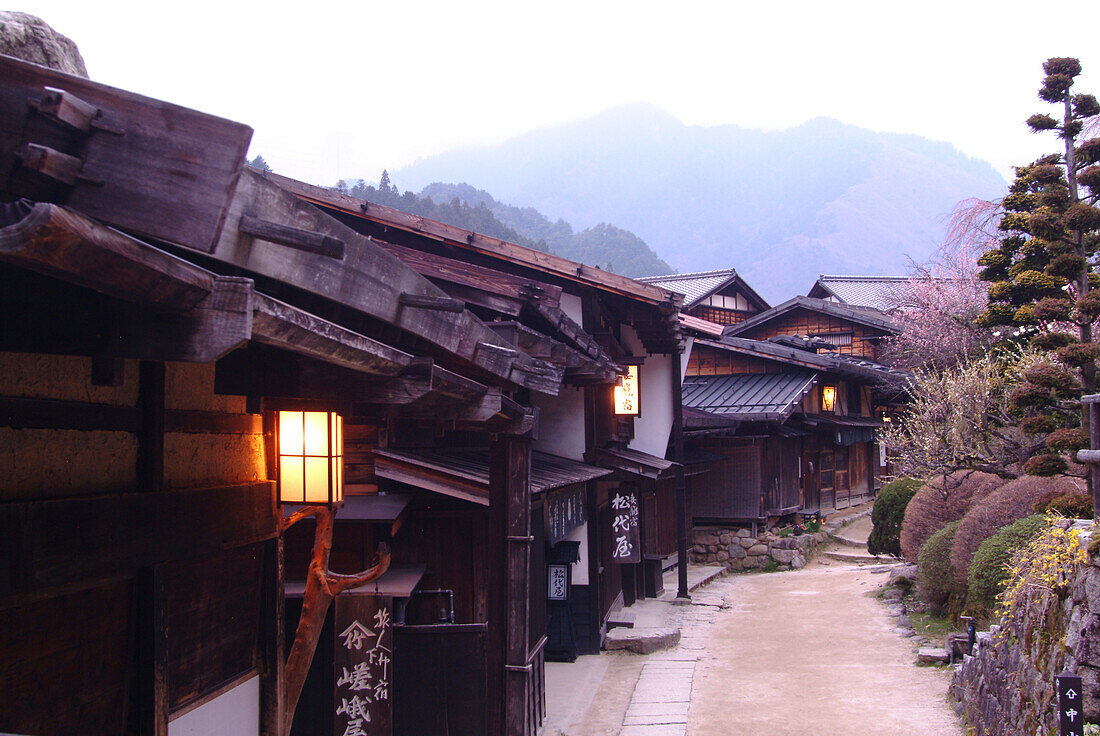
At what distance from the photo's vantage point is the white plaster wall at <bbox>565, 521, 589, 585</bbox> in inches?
540

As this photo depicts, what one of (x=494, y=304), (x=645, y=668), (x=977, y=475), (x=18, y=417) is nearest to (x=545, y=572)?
(x=645, y=668)

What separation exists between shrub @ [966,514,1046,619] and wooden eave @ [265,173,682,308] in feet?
20.1

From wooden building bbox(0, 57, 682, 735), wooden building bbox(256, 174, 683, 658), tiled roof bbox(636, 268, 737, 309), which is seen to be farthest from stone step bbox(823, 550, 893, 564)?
wooden building bbox(0, 57, 682, 735)

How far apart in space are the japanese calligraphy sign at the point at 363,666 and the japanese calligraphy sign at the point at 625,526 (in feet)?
27.2

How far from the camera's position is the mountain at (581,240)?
89.3 metres

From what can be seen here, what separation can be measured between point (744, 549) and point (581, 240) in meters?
76.0

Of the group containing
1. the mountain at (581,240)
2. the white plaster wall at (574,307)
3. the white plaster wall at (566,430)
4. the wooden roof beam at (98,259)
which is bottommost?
the white plaster wall at (566,430)

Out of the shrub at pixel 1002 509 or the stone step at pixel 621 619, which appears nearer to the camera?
the shrub at pixel 1002 509

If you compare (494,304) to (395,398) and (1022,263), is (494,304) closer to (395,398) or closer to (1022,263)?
(395,398)

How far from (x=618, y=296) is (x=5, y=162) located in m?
12.8

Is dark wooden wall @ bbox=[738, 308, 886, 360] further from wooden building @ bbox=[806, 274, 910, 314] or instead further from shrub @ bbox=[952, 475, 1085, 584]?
shrub @ bbox=[952, 475, 1085, 584]

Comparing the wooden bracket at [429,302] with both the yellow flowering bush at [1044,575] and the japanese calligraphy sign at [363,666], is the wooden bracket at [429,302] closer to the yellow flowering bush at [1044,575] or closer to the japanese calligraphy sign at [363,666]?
the japanese calligraphy sign at [363,666]

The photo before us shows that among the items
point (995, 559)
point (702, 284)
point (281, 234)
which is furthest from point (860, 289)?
point (281, 234)

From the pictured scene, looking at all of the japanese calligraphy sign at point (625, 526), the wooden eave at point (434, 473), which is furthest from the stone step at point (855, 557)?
the wooden eave at point (434, 473)
